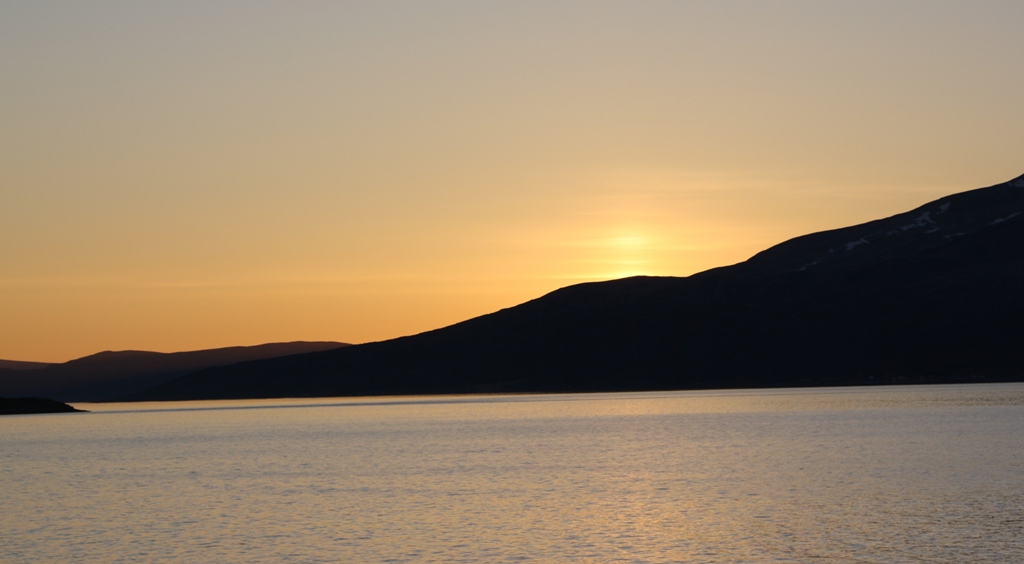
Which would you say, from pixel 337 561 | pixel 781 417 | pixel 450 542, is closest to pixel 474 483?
pixel 450 542

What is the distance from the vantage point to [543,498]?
Answer: 59.9m

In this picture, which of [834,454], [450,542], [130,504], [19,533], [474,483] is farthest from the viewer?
[834,454]

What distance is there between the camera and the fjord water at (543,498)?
43750 millimetres

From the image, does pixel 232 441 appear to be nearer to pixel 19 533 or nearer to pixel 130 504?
pixel 130 504

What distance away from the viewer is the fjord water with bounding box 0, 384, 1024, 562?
43750 mm

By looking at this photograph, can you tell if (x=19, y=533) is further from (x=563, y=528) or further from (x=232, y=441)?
(x=232, y=441)

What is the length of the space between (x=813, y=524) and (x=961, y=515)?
5938mm

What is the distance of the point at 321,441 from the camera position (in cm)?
11894

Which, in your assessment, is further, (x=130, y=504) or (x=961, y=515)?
(x=130, y=504)

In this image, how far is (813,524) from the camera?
47562mm

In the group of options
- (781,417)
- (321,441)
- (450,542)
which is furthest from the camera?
(781,417)

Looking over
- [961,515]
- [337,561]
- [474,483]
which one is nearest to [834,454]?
[474,483]

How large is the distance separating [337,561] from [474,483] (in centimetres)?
2724

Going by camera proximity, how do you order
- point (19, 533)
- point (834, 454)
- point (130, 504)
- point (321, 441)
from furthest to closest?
point (321, 441), point (834, 454), point (130, 504), point (19, 533)
